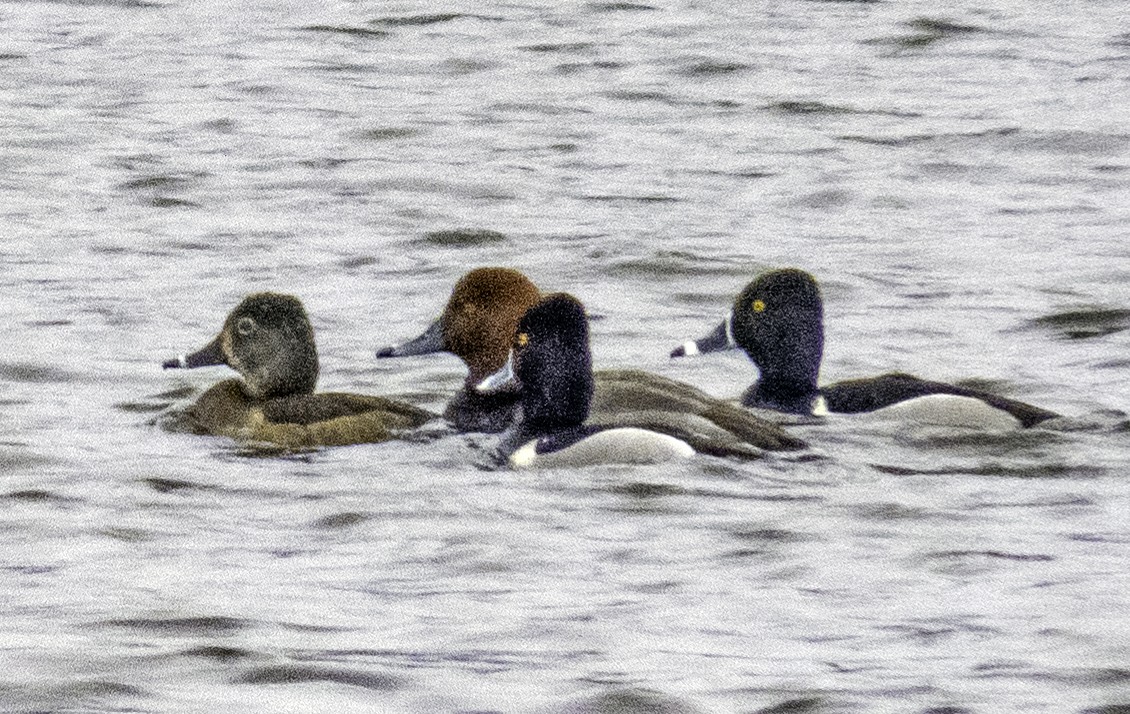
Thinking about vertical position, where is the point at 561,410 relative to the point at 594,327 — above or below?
above

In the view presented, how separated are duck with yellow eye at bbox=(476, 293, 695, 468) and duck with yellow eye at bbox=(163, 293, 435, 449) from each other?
56cm

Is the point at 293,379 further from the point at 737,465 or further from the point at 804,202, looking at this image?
the point at 804,202

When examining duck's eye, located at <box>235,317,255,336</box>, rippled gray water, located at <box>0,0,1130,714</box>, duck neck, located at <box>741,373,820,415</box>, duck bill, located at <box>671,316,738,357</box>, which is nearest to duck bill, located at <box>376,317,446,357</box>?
duck's eye, located at <box>235,317,255,336</box>

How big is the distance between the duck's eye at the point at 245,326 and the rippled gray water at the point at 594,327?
1.62 ft

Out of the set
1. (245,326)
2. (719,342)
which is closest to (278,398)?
(245,326)

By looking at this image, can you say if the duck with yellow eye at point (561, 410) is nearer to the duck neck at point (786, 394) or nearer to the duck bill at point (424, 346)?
the duck bill at point (424, 346)

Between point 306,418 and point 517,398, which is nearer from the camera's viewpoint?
point 306,418

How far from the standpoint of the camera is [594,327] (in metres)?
14.0

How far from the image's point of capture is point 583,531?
Result: 30.7 ft

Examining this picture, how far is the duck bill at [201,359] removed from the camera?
36.9 feet

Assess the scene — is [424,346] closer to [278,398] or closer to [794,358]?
[278,398]

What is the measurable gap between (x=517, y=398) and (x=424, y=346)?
52 cm

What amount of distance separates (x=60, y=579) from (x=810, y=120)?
38.9ft

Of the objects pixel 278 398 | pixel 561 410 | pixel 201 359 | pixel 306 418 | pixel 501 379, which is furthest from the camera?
pixel 201 359
